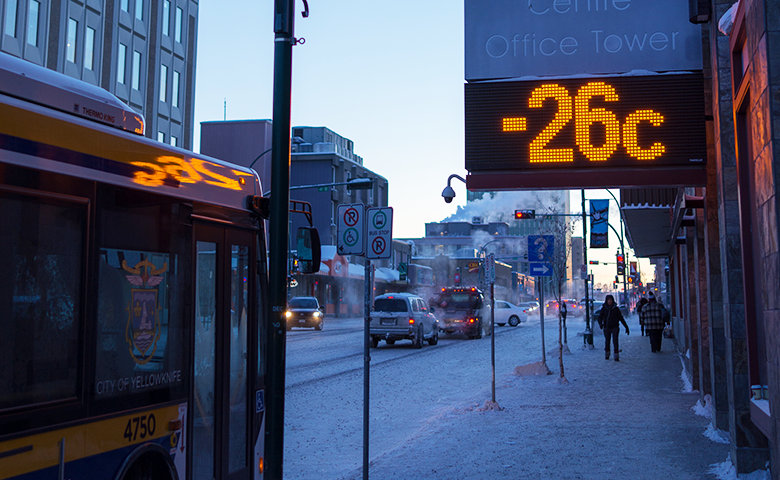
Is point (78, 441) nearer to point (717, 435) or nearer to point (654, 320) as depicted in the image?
point (717, 435)

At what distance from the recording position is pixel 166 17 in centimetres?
4025

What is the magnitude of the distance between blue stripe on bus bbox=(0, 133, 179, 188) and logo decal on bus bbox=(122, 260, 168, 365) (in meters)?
0.59

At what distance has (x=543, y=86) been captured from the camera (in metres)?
7.69

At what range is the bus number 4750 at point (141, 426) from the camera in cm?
447

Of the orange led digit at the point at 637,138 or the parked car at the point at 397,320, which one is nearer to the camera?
the orange led digit at the point at 637,138

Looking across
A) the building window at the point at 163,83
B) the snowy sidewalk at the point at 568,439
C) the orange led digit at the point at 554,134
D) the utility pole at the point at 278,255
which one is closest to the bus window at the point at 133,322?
the utility pole at the point at 278,255

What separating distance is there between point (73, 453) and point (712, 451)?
6.94 meters

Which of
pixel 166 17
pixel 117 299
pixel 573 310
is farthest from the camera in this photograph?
pixel 573 310

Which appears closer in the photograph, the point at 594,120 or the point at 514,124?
the point at 594,120

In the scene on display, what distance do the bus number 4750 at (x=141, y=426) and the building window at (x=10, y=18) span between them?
29.6 meters

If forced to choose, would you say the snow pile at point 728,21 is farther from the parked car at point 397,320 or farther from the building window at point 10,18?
the building window at point 10,18

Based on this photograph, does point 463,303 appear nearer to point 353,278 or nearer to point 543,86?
point 543,86

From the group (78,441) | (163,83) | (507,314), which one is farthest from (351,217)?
(507,314)

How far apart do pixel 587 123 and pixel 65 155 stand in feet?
17.0
